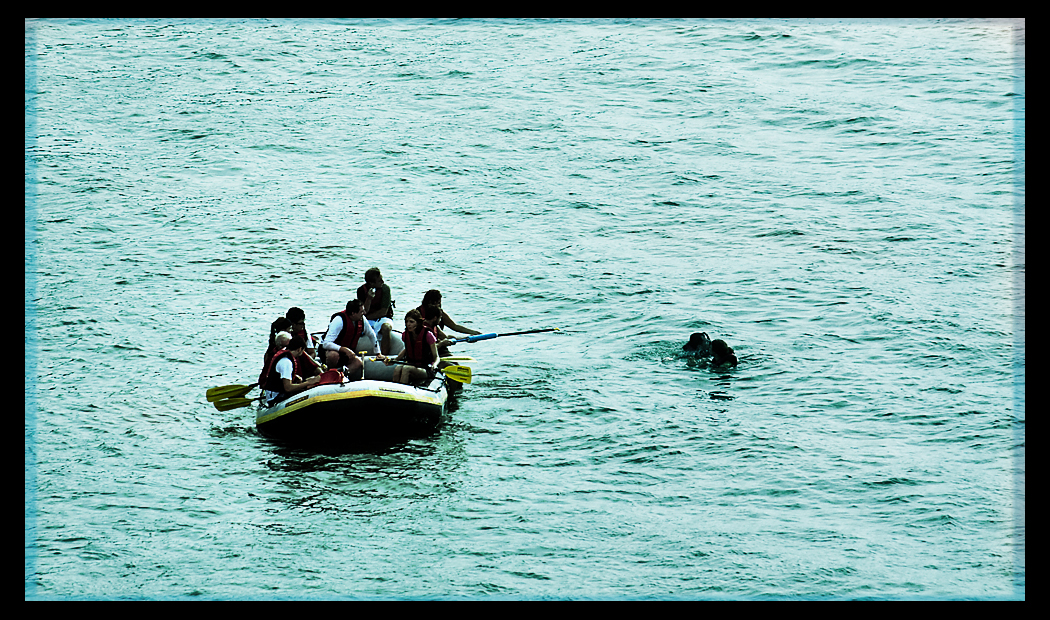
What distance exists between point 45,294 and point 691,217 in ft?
37.7

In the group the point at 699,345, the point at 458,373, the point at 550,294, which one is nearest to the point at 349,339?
the point at 458,373

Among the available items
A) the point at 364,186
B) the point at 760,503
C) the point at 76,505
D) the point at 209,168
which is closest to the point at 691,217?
the point at 364,186

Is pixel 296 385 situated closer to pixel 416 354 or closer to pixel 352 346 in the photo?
pixel 352 346

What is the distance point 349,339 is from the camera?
45.3 ft

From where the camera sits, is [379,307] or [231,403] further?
[379,307]

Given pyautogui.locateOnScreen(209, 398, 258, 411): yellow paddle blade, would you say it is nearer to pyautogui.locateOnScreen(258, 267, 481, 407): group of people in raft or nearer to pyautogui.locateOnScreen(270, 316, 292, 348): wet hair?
pyautogui.locateOnScreen(258, 267, 481, 407): group of people in raft

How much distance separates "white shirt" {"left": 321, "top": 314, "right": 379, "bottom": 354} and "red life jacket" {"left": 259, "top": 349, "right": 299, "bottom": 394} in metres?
0.53

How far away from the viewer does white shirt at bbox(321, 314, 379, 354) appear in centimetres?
1367

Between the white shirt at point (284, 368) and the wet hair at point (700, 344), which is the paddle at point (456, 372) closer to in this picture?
the white shirt at point (284, 368)

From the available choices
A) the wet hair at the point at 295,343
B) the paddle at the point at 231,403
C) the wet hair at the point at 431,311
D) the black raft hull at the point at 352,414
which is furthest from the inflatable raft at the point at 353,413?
the wet hair at the point at 431,311

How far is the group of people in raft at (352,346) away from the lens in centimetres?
1312

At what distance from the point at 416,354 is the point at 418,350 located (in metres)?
0.05

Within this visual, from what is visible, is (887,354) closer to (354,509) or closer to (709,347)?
(709,347)

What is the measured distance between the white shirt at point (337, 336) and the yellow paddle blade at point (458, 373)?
84 cm
